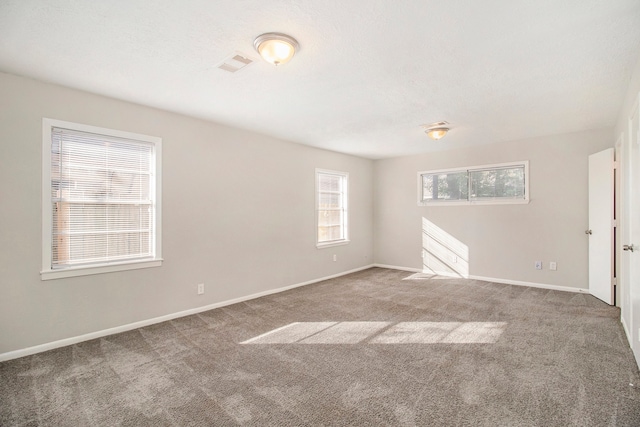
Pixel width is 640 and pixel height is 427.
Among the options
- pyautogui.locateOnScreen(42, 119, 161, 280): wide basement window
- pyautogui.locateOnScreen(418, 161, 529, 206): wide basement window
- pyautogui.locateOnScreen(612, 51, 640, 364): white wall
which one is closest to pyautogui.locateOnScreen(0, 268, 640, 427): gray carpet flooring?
pyautogui.locateOnScreen(612, 51, 640, 364): white wall

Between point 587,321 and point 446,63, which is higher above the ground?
point 446,63

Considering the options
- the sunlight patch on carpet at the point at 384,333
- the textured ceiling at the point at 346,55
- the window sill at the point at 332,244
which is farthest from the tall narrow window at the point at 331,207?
the sunlight patch on carpet at the point at 384,333

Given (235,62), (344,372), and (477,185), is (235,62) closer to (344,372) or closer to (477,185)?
(344,372)

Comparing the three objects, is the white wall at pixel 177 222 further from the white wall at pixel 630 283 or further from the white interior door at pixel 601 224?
the white wall at pixel 630 283

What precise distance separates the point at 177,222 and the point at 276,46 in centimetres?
251

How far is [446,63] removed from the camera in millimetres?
2506

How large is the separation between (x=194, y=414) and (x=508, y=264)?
17.3 feet

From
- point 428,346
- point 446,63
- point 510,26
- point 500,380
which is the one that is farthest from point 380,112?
point 500,380

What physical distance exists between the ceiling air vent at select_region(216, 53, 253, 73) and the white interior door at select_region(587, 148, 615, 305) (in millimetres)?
4826

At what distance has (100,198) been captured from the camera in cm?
320

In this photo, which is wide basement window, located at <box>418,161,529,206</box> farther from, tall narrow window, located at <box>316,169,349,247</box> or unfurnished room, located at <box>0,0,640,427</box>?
tall narrow window, located at <box>316,169,349,247</box>

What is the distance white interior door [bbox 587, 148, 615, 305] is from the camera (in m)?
4.10

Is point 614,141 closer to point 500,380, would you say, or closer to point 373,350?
point 500,380

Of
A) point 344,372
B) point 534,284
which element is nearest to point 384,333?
point 344,372
